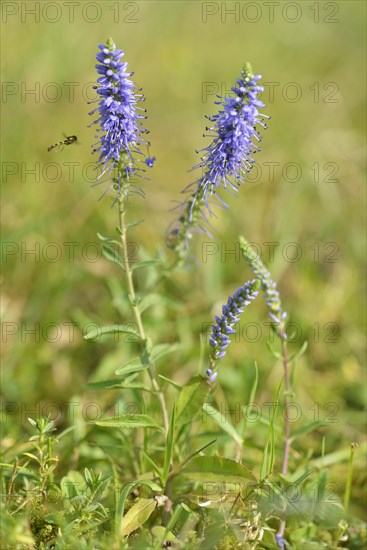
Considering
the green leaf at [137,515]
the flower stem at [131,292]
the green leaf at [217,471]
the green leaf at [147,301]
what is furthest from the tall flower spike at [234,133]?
the green leaf at [137,515]

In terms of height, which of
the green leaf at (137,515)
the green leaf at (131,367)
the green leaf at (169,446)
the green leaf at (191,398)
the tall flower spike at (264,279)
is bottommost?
the green leaf at (137,515)

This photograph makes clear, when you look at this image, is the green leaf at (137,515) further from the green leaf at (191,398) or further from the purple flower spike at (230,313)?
the purple flower spike at (230,313)

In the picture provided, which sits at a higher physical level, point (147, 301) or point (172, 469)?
point (147, 301)

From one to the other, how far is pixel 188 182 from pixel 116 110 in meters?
3.50

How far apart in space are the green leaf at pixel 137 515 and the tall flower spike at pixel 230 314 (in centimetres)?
73

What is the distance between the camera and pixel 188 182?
6156 millimetres

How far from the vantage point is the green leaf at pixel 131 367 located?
2914 millimetres

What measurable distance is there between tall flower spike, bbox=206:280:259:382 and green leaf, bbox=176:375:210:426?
0.62ft

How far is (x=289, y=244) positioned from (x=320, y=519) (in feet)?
9.13

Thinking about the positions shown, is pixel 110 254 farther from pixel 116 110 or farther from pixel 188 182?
pixel 188 182

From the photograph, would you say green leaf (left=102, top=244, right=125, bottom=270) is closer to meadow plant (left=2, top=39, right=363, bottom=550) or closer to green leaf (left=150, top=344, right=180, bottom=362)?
meadow plant (left=2, top=39, right=363, bottom=550)

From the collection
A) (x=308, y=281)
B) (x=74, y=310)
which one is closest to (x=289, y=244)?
(x=308, y=281)

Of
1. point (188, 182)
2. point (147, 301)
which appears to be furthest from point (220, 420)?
point (188, 182)

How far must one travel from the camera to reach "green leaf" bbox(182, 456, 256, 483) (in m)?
2.92
